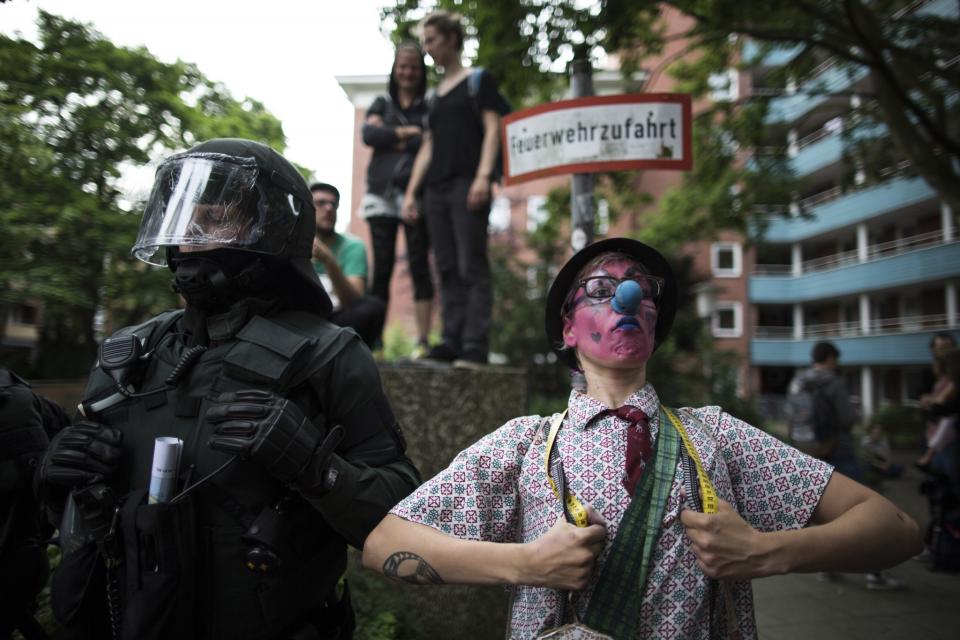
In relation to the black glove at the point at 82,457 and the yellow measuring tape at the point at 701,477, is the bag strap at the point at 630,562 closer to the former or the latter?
the yellow measuring tape at the point at 701,477

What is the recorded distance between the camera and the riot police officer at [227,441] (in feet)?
5.11

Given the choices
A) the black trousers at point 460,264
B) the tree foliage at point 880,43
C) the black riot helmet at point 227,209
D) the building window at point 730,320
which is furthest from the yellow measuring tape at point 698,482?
the building window at point 730,320

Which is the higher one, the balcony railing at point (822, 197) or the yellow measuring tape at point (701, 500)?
the balcony railing at point (822, 197)

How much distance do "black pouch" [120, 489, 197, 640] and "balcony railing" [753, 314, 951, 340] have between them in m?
26.5

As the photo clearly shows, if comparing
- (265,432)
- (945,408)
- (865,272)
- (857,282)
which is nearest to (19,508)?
(265,432)

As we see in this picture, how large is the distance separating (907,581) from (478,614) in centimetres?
373

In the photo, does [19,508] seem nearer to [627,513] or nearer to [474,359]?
[627,513]

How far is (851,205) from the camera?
2455cm

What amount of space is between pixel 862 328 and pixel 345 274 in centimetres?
2786

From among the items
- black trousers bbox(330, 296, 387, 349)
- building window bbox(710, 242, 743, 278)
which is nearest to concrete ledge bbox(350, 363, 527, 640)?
black trousers bbox(330, 296, 387, 349)

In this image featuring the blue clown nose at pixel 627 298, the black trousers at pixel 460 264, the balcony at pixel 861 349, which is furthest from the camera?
the balcony at pixel 861 349

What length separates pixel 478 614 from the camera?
141 inches

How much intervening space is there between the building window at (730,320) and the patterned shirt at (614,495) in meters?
28.4

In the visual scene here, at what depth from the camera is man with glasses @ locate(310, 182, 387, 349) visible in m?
3.51
